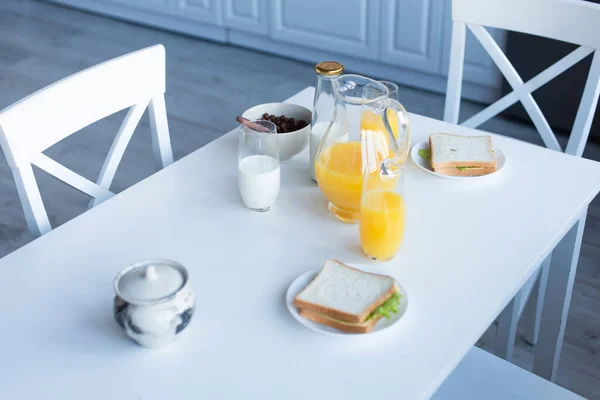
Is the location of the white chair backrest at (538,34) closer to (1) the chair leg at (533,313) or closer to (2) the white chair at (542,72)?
(2) the white chair at (542,72)

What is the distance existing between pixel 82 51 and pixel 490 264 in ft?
10.9

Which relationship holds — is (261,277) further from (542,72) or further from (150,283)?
(542,72)

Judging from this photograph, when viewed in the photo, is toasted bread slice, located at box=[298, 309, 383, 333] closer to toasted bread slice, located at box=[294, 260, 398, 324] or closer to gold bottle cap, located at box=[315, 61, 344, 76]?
toasted bread slice, located at box=[294, 260, 398, 324]

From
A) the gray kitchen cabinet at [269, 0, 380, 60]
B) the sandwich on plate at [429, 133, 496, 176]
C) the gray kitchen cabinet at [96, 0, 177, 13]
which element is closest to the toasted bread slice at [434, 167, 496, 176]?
the sandwich on plate at [429, 133, 496, 176]

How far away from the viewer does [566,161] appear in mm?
1408

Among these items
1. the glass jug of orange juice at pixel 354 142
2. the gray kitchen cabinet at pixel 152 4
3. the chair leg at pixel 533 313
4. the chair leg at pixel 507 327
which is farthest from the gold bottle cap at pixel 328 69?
the gray kitchen cabinet at pixel 152 4

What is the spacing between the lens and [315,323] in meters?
1.00

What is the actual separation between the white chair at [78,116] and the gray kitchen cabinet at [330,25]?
79.9 inches

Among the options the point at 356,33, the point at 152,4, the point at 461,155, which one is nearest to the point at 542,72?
the point at 461,155

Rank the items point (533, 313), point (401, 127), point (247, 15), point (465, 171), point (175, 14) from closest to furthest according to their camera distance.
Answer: point (401, 127)
point (465, 171)
point (533, 313)
point (247, 15)
point (175, 14)

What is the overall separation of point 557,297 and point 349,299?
0.65 metres

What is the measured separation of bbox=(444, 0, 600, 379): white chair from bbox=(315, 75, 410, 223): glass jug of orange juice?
556 mm

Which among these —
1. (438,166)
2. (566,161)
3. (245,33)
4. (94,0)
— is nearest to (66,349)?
(438,166)

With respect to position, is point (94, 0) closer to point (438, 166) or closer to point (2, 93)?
point (2, 93)
